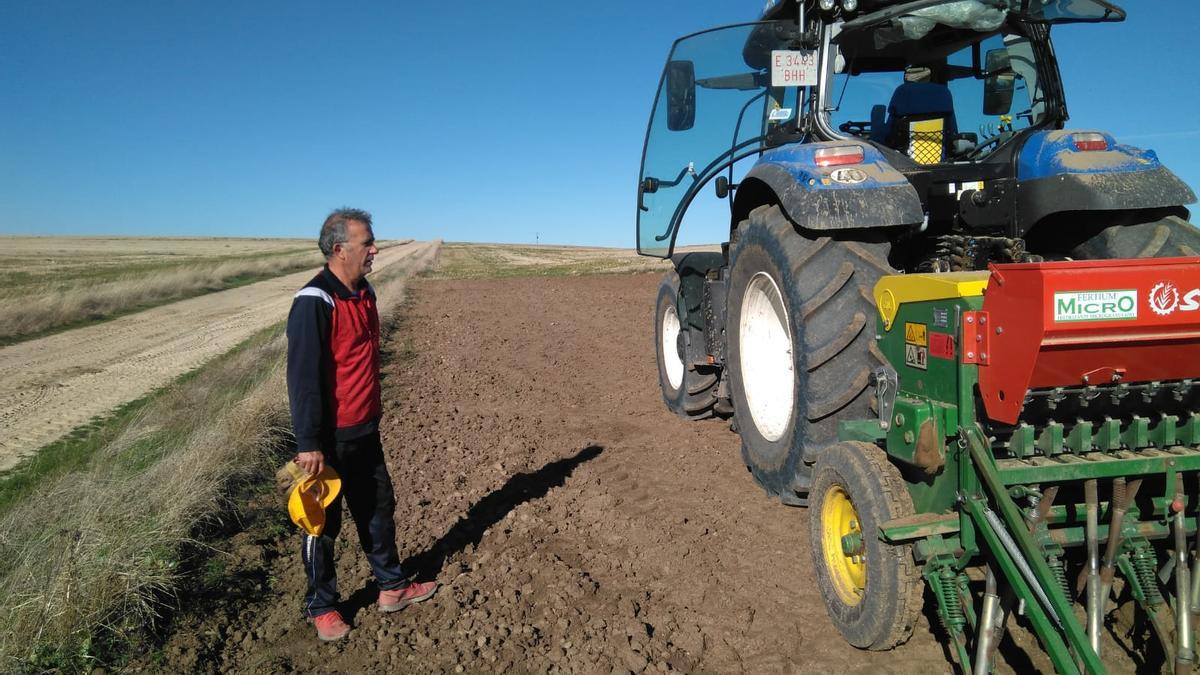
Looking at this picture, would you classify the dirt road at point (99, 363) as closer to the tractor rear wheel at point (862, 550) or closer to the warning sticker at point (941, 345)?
the tractor rear wheel at point (862, 550)

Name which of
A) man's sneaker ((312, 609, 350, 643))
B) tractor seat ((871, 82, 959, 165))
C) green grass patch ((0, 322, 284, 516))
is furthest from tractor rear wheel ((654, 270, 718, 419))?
green grass patch ((0, 322, 284, 516))

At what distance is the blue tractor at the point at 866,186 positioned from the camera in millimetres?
3148

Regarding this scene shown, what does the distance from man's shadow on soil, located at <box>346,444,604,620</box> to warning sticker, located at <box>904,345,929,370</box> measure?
7.65 ft

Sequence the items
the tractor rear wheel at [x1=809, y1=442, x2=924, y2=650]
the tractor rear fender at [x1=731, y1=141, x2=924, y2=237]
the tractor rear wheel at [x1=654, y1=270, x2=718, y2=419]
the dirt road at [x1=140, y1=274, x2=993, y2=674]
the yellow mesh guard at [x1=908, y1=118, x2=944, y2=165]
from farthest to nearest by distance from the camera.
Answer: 1. the tractor rear wheel at [x1=654, y1=270, x2=718, y2=419]
2. the yellow mesh guard at [x1=908, y1=118, x2=944, y2=165]
3. the tractor rear fender at [x1=731, y1=141, x2=924, y2=237]
4. the dirt road at [x1=140, y1=274, x2=993, y2=674]
5. the tractor rear wheel at [x1=809, y1=442, x2=924, y2=650]

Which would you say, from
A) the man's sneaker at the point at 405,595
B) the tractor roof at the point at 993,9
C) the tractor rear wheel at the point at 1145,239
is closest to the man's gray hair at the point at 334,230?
the man's sneaker at the point at 405,595

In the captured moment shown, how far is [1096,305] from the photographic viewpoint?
215 cm

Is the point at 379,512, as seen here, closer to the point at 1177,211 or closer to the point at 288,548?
the point at 288,548

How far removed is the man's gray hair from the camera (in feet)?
10.5

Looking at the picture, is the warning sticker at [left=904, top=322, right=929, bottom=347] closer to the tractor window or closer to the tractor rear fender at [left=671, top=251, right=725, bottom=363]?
the tractor window

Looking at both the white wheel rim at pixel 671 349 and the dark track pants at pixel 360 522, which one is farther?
the white wheel rim at pixel 671 349

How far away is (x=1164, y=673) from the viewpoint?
231 cm

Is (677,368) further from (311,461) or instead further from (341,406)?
(311,461)

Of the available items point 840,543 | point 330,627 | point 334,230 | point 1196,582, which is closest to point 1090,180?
point 1196,582

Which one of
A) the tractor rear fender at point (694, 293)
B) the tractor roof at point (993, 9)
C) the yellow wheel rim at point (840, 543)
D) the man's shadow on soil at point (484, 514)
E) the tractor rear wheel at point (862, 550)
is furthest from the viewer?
the tractor rear fender at point (694, 293)
